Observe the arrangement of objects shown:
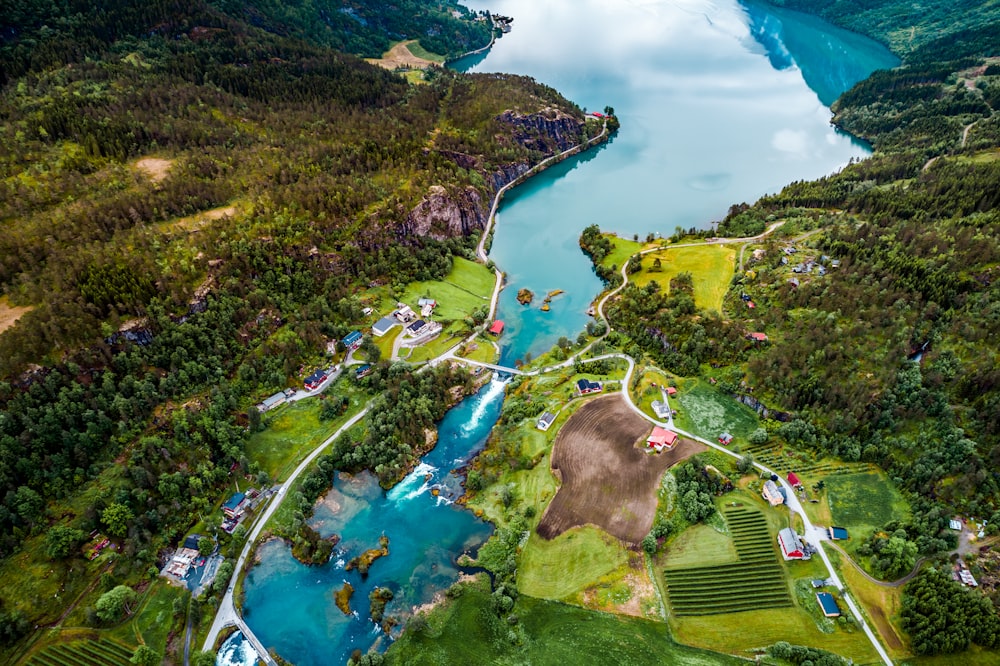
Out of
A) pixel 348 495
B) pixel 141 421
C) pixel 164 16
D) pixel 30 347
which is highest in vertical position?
pixel 164 16

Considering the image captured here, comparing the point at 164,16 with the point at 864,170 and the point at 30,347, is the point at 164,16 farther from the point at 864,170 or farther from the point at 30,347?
the point at 864,170

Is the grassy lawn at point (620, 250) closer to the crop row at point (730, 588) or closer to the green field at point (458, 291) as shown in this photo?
the green field at point (458, 291)

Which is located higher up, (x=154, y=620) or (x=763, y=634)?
(x=763, y=634)

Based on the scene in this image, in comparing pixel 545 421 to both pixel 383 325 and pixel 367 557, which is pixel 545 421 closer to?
pixel 367 557

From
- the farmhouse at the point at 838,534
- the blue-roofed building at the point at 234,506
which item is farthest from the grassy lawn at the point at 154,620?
the farmhouse at the point at 838,534

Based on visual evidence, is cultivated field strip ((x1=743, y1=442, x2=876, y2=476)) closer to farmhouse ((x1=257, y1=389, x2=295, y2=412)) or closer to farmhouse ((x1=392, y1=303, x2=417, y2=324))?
farmhouse ((x1=392, y1=303, x2=417, y2=324))

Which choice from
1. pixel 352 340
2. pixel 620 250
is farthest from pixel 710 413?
pixel 352 340

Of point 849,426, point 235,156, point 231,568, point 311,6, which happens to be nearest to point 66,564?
point 231,568
